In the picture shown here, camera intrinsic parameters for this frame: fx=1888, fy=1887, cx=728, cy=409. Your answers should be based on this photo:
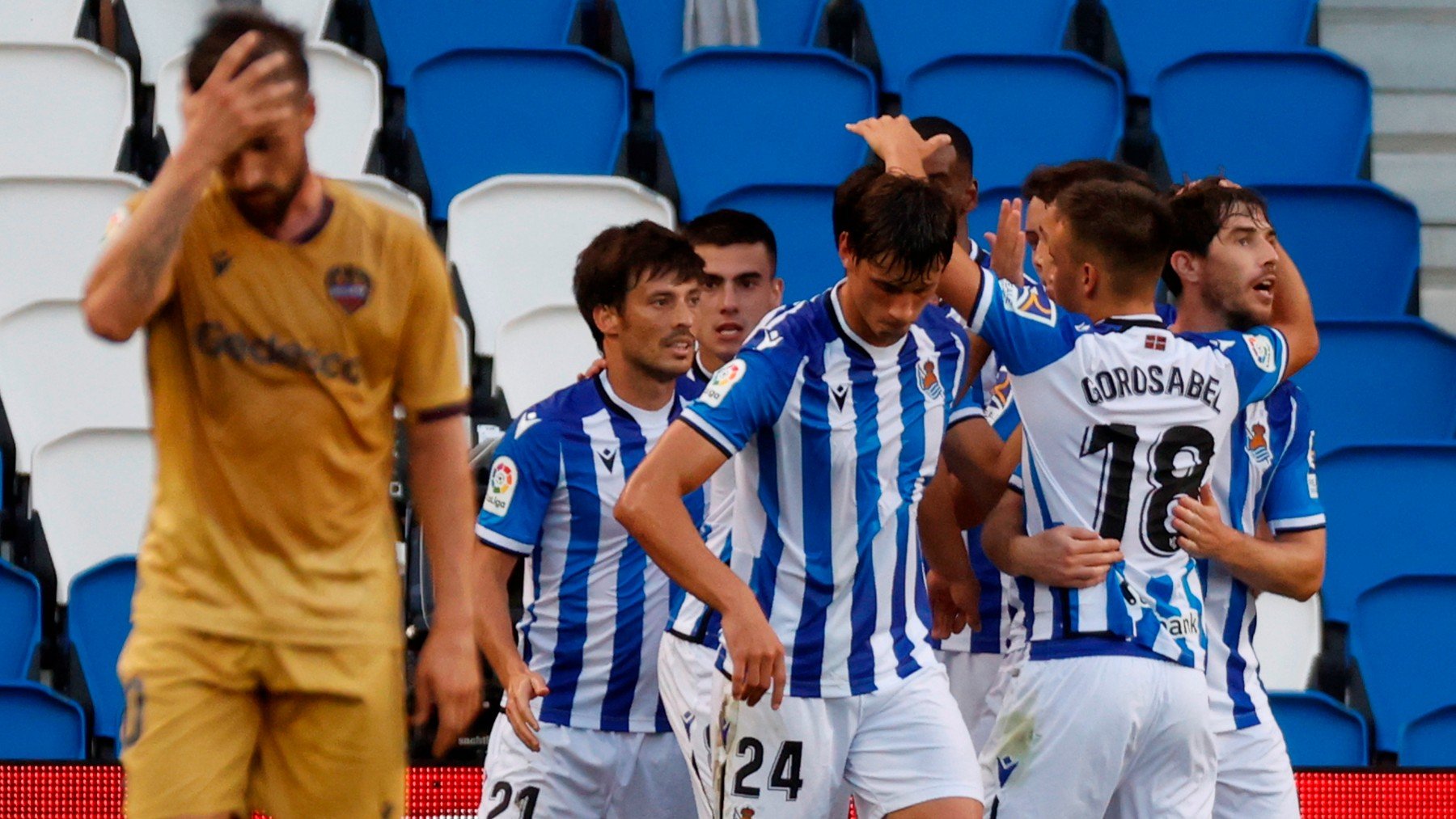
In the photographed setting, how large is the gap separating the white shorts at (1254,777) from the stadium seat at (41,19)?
20.2 ft

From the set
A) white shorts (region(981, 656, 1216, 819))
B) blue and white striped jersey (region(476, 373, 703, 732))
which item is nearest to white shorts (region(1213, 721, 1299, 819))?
white shorts (region(981, 656, 1216, 819))

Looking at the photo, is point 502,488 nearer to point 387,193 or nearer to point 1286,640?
point 387,193

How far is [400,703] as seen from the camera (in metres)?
3.46

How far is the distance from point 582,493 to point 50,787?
6.48 feet

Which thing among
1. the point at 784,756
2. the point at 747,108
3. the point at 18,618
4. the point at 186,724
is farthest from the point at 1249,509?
the point at 18,618

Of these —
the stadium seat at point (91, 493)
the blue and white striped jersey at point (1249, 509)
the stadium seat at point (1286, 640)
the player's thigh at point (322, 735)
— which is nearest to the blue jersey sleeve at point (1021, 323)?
the blue and white striped jersey at point (1249, 509)

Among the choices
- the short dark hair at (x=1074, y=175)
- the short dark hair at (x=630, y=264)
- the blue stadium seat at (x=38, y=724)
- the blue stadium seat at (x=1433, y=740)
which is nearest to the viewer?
the short dark hair at (x=630, y=264)

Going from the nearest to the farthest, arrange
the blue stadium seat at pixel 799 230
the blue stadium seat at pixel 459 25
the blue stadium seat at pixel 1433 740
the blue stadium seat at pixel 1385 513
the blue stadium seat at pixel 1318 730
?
the blue stadium seat at pixel 1318 730 → the blue stadium seat at pixel 1433 740 → the blue stadium seat at pixel 1385 513 → the blue stadium seat at pixel 799 230 → the blue stadium seat at pixel 459 25

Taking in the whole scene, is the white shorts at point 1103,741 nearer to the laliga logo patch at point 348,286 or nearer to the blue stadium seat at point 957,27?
the laliga logo patch at point 348,286

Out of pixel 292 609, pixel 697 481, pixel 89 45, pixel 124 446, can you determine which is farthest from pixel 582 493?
pixel 89 45

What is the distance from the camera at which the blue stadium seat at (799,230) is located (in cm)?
747

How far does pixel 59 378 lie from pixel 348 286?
4106mm

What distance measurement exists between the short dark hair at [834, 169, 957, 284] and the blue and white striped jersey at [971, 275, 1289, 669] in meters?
0.26

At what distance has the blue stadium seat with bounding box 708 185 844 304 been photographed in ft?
24.5
